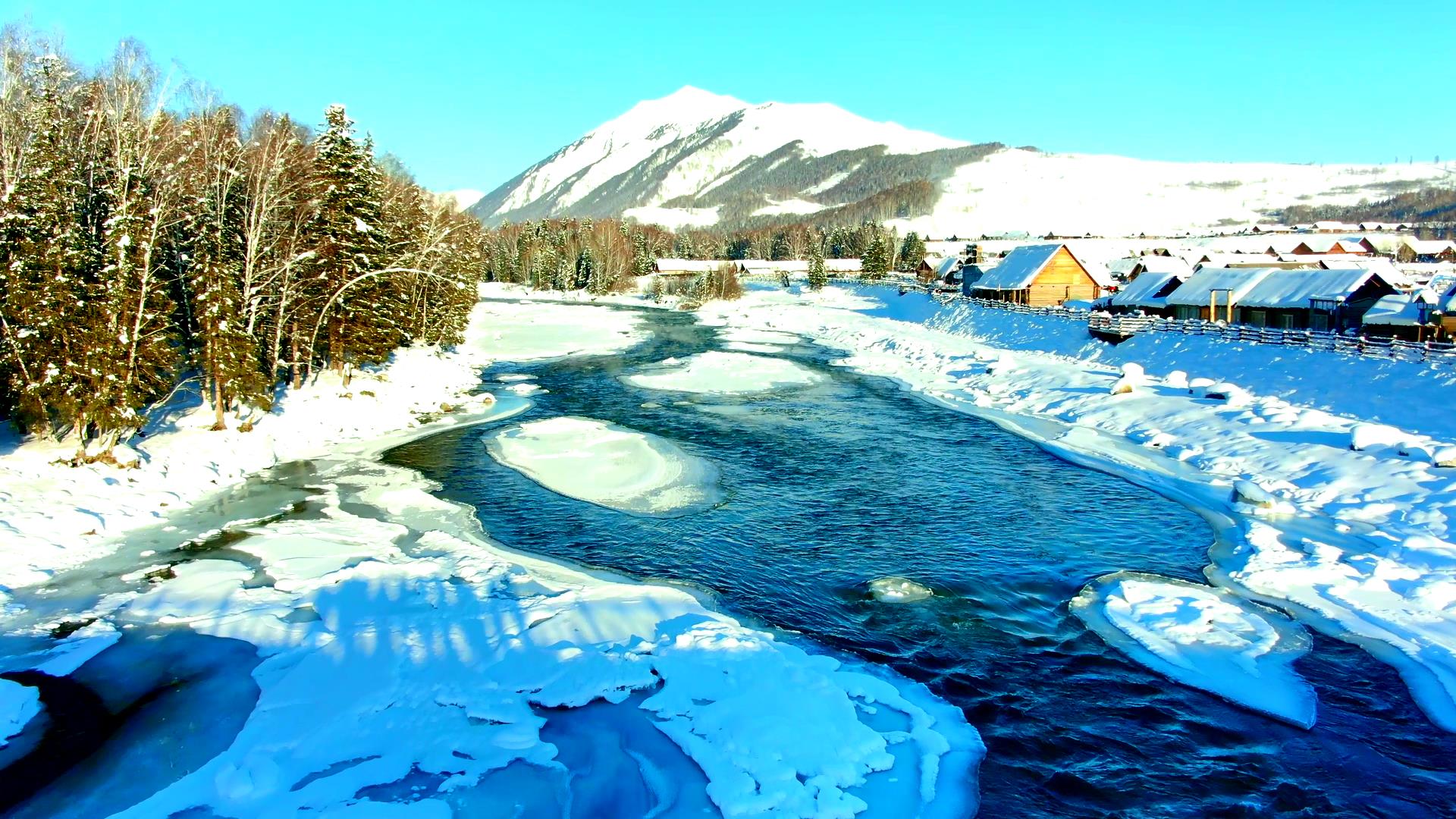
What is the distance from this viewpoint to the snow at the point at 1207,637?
1176cm

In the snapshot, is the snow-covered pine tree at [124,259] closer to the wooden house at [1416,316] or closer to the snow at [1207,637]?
the snow at [1207,637]

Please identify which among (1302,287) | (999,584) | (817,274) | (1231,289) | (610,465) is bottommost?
(999,584)

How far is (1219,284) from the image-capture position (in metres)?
47.3

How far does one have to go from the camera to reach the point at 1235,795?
9.52m

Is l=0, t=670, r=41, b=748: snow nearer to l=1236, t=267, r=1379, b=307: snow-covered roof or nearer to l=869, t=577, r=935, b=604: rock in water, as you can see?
l=869, t=577, r=935, b=604: rock in water

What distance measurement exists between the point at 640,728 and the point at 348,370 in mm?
29875

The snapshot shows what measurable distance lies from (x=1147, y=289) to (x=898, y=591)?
47.6 m

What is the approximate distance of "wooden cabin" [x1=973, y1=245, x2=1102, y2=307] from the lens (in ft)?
223

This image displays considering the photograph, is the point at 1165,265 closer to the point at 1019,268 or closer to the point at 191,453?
the point at 1019,268

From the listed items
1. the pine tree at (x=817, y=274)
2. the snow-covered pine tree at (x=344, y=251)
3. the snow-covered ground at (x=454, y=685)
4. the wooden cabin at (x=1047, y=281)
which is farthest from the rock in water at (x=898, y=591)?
the pine tree at (x=817, y=274)

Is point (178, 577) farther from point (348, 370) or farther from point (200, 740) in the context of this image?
point (348, 370)

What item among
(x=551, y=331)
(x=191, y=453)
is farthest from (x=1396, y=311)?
(x=551, y=331)

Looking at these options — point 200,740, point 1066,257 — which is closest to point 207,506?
point 200,740

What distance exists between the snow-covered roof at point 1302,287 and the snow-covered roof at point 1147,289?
22.9 ft
